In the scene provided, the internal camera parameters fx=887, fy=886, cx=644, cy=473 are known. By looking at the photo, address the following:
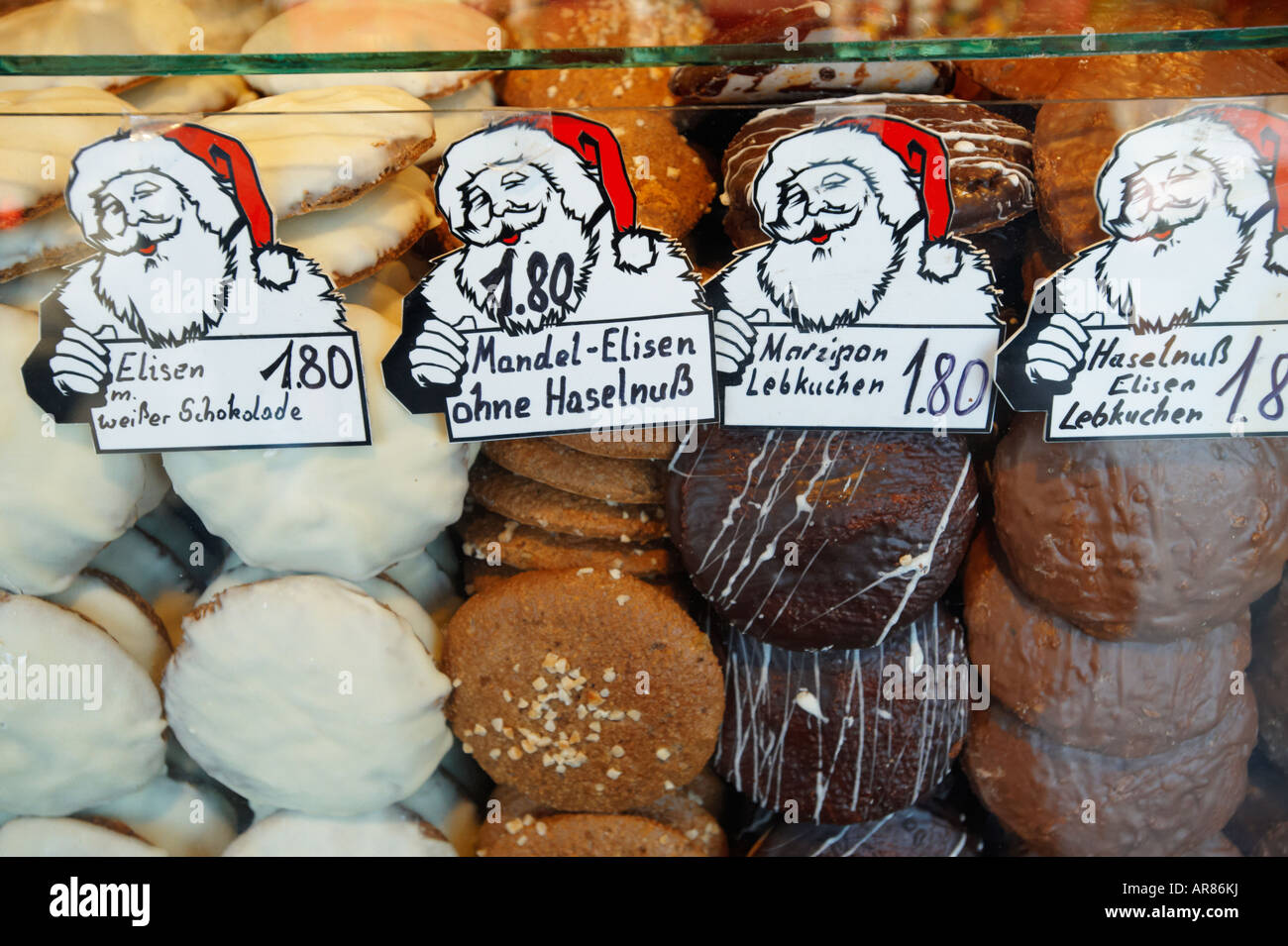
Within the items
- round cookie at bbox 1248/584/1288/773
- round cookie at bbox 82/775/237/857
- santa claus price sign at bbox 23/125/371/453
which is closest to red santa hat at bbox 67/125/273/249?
santa claus price sign at bbox 23/125/371/453

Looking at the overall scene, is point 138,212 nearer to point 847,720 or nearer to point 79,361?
point 79,361

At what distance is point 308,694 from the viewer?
1199 mm

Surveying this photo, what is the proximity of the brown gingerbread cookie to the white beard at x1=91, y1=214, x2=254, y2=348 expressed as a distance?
47 cm

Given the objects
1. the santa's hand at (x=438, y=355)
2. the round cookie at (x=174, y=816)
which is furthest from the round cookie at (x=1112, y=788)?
the round cookie at (x=174, y=816)

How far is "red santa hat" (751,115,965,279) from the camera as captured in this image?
97 cm

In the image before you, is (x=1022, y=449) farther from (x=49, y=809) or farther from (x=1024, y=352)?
(x=49, y=809)

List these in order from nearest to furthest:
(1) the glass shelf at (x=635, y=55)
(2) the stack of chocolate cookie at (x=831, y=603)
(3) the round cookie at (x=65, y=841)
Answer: (1) the glass shelf at (x=635, y=55) → (2) the stack of chocolate cookie at (x=831, y=603) → (3) the round cookie at (x=65, y=841)

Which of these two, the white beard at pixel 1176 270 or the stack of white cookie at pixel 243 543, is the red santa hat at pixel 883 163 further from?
the stack of white cookie at pixel 243 543

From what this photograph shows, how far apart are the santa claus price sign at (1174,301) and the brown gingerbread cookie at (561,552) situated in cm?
51

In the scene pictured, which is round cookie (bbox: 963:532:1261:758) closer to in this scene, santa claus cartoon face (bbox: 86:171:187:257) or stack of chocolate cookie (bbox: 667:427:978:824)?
stack of chocolate cookie (bbox: 667:427:978:824)

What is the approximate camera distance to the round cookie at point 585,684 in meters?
1.21

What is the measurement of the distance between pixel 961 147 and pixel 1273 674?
87 cm
